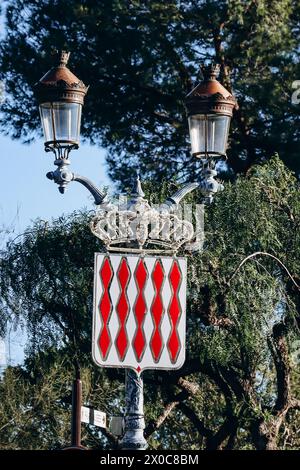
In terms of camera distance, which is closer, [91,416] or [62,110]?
[62,110]

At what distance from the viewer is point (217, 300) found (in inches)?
760

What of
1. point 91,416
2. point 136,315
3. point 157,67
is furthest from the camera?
point 157,67

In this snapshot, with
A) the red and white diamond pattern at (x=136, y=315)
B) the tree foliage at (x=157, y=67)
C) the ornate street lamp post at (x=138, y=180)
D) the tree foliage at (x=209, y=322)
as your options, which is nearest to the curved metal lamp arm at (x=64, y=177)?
the ornate street lamp post at (x=138, y=180)

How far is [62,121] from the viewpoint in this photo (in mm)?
10023

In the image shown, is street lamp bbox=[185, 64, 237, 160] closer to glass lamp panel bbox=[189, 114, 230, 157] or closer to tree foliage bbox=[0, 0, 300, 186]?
glass lamp panel bbox=[189, 114, 230, 157]

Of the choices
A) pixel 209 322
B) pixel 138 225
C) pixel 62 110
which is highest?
pixel 62 110

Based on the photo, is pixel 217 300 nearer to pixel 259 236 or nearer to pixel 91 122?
pixel 259 236

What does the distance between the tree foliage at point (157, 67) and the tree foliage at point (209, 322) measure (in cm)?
370

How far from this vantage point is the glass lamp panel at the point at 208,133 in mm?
10188

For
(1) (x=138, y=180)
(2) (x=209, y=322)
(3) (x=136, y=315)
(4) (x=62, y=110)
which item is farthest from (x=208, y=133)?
(2) (x=209, y=322)

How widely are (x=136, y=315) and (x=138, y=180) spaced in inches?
42.1

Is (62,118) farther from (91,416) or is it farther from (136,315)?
(91,416)

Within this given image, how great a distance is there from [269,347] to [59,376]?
3.36 meters

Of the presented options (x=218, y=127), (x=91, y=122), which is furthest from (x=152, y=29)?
(x=218, y=127)
